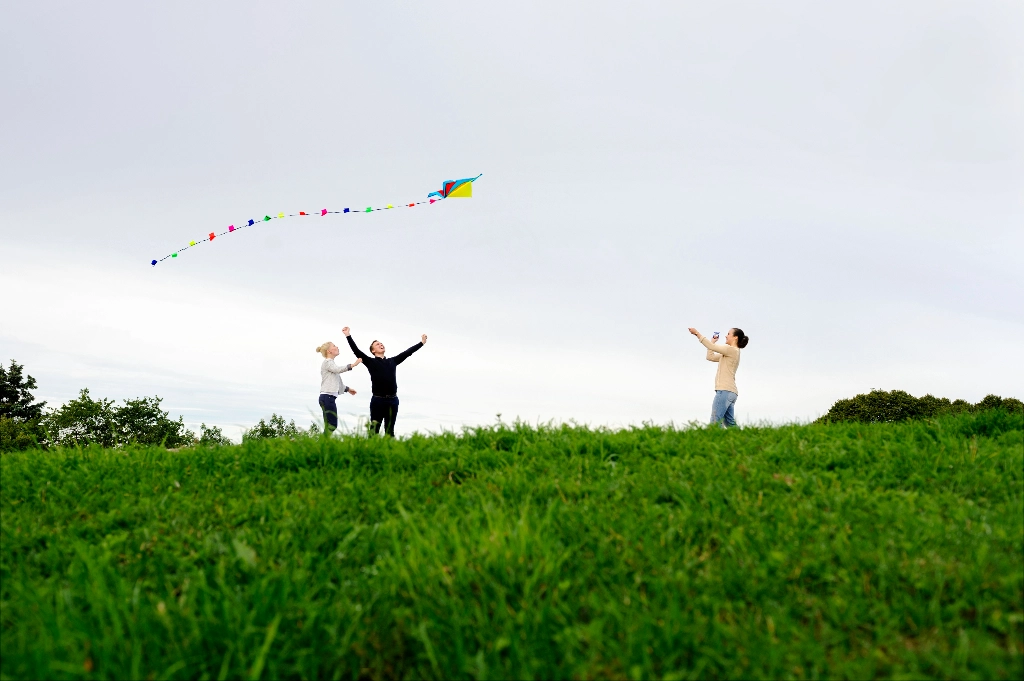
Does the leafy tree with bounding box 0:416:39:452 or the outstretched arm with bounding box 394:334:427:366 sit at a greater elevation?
the outstretched arm with bounding box 394:334:427:366

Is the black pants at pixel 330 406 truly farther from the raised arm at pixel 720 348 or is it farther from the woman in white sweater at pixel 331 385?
the raised arm at pixel 720 348

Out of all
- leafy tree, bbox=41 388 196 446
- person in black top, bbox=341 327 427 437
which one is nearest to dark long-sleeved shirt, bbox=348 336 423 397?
person in black top, bbox=341 327 427 437

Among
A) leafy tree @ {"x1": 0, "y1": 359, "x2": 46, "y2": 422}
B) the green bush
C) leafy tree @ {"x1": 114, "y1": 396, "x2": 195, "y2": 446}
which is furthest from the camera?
leafy tree @ {"x1": 0, "y1": 359, "x2": 46, "y2": 422}

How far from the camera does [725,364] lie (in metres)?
14.5

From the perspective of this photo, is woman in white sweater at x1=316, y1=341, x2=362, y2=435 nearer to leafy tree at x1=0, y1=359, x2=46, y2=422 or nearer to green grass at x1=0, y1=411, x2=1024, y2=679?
green grass at x1=0, y1=411, x2=1024, y2=679

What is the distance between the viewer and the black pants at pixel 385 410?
1480 centimetres

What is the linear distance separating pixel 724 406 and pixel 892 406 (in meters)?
12.7

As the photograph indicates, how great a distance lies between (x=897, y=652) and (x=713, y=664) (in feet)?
3.14

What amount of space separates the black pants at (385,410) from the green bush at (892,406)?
598 inches

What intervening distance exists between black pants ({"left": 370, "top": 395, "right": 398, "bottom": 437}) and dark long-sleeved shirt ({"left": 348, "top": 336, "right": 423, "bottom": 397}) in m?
0.13

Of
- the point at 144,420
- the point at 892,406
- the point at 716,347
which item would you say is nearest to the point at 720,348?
the point at 716,347

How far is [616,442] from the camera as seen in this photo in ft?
23.8

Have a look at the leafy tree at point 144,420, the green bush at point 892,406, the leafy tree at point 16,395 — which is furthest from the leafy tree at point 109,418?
the green bush at point 892,406

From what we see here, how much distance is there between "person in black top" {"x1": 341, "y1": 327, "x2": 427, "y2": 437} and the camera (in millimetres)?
14727
